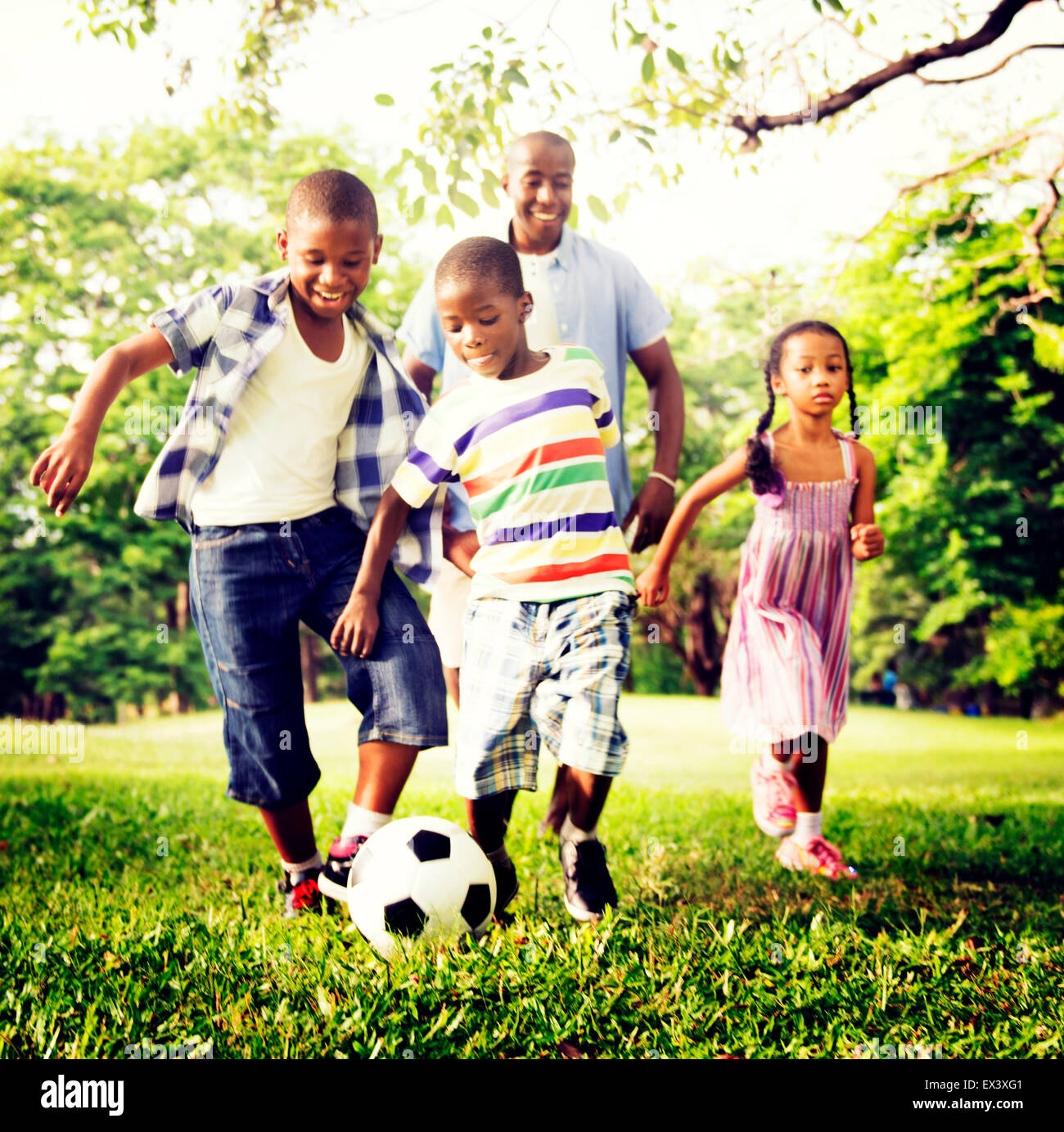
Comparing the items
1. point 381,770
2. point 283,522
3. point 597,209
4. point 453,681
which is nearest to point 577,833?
point 381,770

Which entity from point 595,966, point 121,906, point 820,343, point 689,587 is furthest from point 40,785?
point 689,587

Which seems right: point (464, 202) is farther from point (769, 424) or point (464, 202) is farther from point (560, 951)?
point (560, 951)

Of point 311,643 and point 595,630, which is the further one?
point 311,643

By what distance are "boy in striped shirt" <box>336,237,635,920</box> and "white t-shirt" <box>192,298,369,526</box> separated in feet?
1.12

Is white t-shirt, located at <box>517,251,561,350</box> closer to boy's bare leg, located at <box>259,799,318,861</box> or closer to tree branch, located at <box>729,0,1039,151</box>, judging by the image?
tree branch, located at <box>729,0,1039,151</box>

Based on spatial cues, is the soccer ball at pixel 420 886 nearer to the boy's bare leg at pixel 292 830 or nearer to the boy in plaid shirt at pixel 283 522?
the boy in plaid shirt at pixel 283 522

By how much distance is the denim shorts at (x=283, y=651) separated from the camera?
336 centimetres

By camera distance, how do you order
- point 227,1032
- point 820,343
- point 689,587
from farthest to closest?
point 689,587, point 820,343, point 227,1032

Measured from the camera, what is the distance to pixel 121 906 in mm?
3707

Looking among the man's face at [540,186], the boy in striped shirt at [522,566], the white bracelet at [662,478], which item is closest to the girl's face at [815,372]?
the white bracelet at [662,478]

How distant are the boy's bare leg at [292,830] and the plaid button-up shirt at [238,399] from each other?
3.02 feet

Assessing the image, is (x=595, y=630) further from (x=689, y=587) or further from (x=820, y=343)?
(x=689, y=587)

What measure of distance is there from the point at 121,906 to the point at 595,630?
2097mm

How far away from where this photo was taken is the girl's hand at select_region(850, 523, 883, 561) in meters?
4.04
